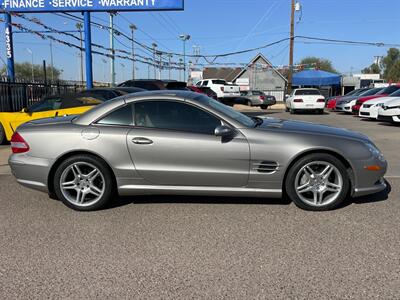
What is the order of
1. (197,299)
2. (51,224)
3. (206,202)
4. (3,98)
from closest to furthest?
(197,299), (51,224), (206,202), (3,98)

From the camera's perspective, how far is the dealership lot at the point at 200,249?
293cm

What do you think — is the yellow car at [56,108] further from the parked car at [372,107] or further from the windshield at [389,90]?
the windshield at [389,90]

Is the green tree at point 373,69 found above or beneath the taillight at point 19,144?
above

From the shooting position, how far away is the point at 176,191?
4582 mm

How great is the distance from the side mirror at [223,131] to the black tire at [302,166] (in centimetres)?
84

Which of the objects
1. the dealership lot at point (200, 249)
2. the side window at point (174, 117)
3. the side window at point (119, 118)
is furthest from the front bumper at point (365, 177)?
the side window at point (119, 118)

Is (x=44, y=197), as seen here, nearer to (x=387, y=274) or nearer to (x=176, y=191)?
(x=176, y=191)

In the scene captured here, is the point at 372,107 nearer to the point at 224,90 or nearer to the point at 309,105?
the point at 309,105

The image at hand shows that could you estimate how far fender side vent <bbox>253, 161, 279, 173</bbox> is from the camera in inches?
175

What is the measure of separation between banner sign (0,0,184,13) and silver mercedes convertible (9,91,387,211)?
41.3 ft

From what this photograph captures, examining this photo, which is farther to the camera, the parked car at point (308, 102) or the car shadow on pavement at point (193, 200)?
the parked car at point (308, 102)

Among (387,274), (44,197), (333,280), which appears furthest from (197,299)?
(44,197)

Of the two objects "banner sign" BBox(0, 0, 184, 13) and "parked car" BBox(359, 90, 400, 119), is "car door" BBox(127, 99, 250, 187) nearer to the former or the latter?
"parked car" BBox(359, 90, 400, 119)

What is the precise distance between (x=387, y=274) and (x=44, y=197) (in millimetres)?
4253
